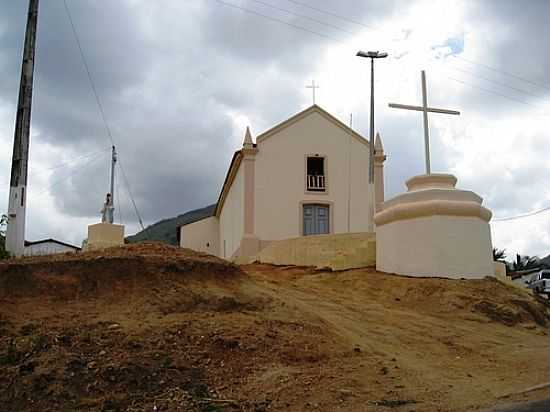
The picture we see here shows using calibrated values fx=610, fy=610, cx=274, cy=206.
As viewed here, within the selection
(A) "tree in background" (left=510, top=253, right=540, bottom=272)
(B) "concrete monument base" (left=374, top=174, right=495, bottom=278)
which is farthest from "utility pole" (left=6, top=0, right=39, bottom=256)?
(A) "tree in background" (left=510, top=253, right=540, bottom=272)

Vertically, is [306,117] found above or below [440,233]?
above

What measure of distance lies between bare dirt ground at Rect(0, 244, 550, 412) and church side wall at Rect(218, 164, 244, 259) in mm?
13025

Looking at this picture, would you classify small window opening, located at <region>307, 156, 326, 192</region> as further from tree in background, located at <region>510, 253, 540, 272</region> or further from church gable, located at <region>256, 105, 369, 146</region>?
tree in background, located at <region>510, 253, 540, 272</region>

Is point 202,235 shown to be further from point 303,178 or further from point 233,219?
point 303,178

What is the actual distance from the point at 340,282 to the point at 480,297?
316 cm

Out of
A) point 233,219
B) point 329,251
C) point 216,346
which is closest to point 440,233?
point 329,251

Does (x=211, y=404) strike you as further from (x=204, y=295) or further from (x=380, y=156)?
(x=380, y=156)

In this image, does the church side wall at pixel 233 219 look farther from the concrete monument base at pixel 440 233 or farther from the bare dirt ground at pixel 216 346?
the bare dirt ground at pixel 216 346

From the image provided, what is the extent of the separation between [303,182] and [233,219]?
4.02 meters

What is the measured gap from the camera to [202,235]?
33.0 meters

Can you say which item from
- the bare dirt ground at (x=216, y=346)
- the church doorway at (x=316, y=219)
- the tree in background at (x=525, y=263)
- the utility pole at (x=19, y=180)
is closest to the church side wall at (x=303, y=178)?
the church doorway at (x=316, y=219)

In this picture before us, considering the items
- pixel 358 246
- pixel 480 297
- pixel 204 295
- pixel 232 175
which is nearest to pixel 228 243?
pixel 232 175

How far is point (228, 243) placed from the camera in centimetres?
2800

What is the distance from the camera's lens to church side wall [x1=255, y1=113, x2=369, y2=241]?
23.5 m
